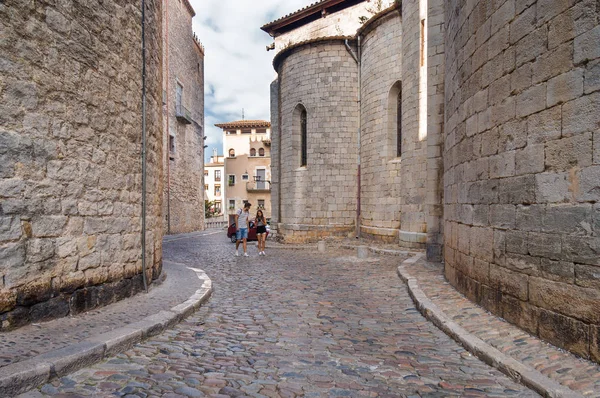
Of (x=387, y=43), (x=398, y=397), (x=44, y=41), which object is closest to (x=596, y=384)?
(x=398, y=397)

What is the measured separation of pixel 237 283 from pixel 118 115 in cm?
379

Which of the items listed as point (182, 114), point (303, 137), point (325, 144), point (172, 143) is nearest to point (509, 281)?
point (325, 144)

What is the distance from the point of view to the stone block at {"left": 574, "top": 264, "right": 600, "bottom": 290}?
11.2 ft

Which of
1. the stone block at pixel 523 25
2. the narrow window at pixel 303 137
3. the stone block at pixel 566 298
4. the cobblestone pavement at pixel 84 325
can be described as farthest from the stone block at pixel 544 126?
the narrow window at pixel 303 137

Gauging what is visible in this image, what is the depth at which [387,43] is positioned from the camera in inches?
572

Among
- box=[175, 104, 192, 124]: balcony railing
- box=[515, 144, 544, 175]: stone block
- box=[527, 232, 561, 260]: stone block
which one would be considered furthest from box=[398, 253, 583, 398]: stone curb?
box=[175, 104, 192, 124]: balcony railing

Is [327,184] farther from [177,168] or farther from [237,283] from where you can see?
[177,168]

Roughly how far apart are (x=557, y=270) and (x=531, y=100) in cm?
170

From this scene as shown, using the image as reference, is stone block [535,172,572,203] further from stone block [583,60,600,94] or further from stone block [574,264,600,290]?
stone block [583,60,600,94]

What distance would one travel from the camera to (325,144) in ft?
55.3

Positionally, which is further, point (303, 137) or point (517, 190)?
point (303, 137)

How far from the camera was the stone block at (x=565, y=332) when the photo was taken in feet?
11.3

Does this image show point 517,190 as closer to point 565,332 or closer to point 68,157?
point 565,332

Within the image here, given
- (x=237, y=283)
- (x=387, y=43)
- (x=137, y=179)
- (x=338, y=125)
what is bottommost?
(x=237, y=283)
